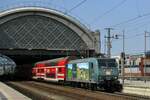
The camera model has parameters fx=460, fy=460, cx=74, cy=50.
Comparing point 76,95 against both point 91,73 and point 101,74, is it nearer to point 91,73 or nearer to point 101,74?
point 101,74

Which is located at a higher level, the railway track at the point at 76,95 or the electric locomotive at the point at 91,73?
the electric locomotive at the point at 91,73

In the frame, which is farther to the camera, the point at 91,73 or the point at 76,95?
the point at 91,73

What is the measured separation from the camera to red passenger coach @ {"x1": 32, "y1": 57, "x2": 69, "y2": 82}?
63050 millimetres

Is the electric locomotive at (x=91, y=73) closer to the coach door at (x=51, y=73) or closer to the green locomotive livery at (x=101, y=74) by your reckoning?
the green locomotive livery at (x=101, y=74)

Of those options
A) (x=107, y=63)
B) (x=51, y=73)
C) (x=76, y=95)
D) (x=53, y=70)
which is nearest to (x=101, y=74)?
(x=107, y=63)

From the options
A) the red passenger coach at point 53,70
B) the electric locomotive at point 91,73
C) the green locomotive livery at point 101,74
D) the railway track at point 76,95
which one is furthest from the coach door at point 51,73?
the railway track at point 76,95

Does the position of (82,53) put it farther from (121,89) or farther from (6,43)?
(121,89)

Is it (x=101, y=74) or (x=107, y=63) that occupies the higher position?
(x=107, y=63)

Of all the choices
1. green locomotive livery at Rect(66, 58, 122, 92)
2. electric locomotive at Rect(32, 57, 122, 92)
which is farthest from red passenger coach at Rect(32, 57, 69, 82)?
green locomotive livery at Rect(66, 58, 122, 92)

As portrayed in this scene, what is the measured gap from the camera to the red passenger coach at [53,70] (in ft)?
207

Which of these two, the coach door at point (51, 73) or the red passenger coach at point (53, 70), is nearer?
the red passenger coach at point (53, 70)

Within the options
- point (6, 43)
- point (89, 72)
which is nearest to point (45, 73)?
point (89, 72)

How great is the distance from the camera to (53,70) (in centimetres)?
6912

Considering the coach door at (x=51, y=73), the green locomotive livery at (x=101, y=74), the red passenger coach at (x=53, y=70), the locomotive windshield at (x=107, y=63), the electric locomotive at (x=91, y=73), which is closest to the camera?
the green locomotive livery at (x=101, y=74)
